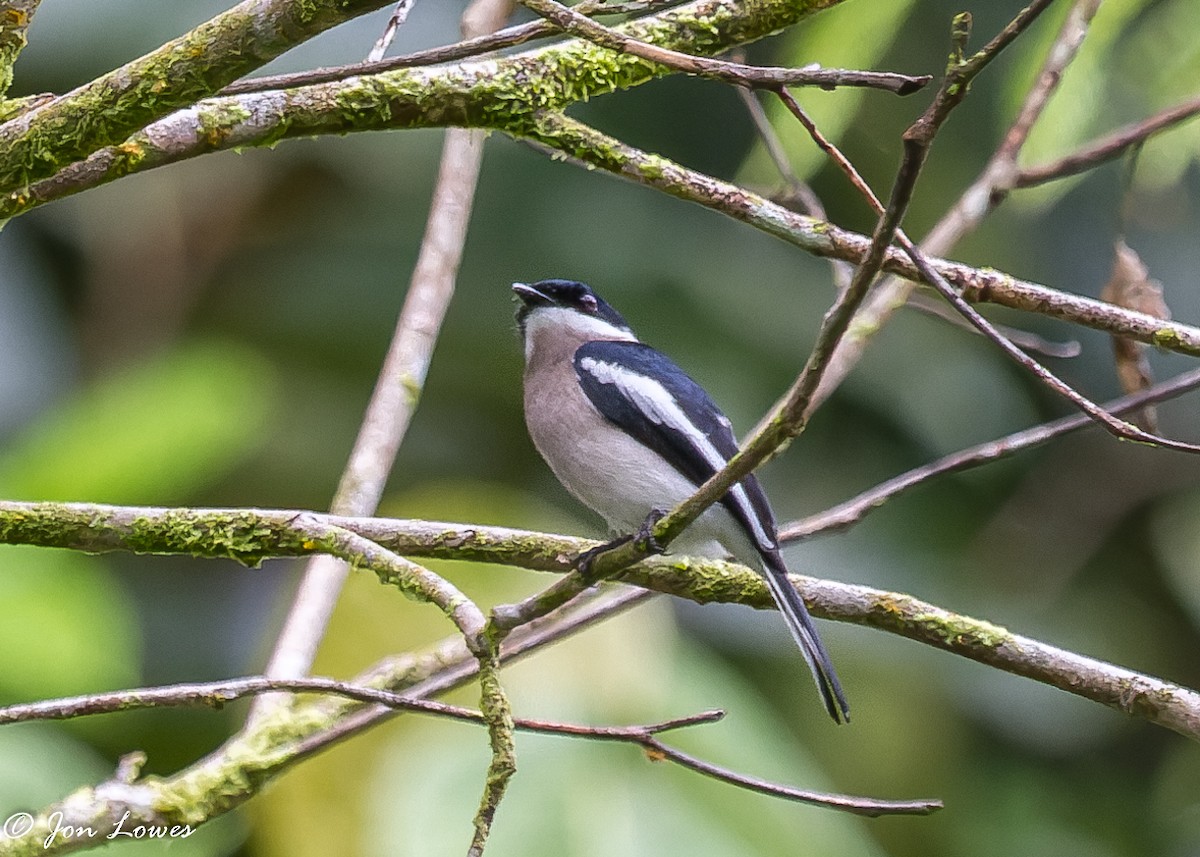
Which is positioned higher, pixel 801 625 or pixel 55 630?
pixel 801 625

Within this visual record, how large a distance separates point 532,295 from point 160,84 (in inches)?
92.7

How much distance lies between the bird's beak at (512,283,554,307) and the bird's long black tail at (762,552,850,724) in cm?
157

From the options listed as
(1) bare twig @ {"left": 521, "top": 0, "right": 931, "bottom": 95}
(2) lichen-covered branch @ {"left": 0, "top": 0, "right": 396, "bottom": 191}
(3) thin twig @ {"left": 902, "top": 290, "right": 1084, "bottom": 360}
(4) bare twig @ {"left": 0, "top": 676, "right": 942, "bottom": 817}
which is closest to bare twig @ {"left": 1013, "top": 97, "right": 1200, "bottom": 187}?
(3) thin twig @ {"left": 902, "top": 290, "right": 1084, "bottom": 360}

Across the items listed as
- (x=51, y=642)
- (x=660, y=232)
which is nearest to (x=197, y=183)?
(x=660, y=232)

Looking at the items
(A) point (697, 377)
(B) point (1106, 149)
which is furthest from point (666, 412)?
(A) point (697, 377)

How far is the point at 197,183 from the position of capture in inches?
251

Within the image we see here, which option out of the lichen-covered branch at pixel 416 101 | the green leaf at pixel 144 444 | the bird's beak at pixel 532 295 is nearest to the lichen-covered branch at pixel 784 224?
the lichen-covered branch at pixel 416 101

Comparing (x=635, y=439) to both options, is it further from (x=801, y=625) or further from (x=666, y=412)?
(x=801, y=625)

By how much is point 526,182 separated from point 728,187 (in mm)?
4350

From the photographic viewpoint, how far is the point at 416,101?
205cm

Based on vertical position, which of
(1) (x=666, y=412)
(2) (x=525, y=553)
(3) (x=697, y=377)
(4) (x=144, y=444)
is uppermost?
(3) (x=697, y=377)

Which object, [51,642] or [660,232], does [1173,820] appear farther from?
[51,642]

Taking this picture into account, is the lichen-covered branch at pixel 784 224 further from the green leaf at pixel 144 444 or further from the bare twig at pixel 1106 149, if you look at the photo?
the green leaf at pixel 144 444

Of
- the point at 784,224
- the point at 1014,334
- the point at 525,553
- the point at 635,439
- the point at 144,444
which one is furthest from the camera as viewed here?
the point at 144,444
